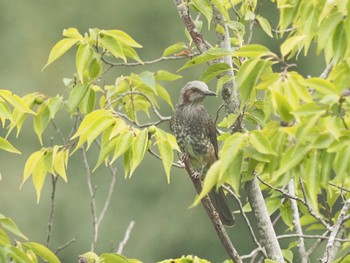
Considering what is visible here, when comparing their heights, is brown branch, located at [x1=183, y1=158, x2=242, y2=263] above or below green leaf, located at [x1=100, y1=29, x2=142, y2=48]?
below

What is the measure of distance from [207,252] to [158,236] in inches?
44.0

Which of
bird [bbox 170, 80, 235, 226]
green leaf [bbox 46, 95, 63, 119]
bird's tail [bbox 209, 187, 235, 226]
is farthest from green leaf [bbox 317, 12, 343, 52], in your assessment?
bird [bbox 170, 80, 235, 226]

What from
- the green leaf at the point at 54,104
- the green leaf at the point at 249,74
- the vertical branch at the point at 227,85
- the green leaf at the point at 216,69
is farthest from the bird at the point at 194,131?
the green leaf at the point at 249,74

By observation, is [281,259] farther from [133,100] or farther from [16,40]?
[16,40]

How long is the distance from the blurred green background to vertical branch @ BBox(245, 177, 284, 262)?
10214 millimetres

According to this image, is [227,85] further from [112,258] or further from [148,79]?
[112,258]

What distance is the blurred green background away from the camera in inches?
648

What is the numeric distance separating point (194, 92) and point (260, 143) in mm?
2807

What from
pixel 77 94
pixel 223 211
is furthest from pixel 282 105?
pixel 223 211

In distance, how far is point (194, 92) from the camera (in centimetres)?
593

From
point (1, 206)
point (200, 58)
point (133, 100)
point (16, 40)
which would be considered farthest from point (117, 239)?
point (200, 58)

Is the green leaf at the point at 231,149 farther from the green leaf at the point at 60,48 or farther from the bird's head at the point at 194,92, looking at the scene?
the bird's head at the point at 194,92

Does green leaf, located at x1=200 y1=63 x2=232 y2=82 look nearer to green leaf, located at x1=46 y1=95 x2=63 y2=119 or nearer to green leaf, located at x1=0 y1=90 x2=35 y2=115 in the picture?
green leaf, located at x1=0 y1=90 x2=35 y2=115

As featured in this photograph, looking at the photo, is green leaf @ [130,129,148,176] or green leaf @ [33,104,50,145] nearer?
green leaf @ [130,129,148,176]
